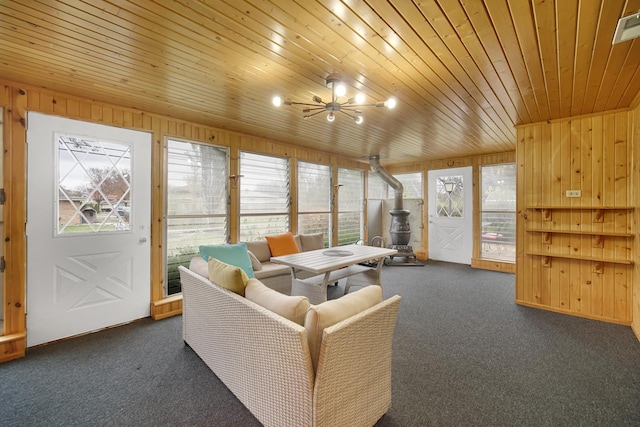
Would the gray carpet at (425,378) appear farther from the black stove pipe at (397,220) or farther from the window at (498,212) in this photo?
the black stove pipe at (397,220)

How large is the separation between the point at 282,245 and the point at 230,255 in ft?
3.44

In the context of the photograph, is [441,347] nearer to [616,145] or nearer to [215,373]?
[215,373]

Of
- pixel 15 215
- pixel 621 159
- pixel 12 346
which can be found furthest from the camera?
pixel 621 159

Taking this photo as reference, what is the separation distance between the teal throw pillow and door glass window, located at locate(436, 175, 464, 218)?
477 centimetres

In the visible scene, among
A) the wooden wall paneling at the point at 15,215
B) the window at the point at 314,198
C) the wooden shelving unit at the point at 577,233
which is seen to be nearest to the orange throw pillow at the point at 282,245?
the window at the point at 314,198

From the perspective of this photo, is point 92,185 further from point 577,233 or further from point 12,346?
point 577,233

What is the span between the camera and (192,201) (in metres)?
3.66

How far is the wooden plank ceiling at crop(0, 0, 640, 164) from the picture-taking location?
1.56 m

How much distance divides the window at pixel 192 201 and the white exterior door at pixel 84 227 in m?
0.28

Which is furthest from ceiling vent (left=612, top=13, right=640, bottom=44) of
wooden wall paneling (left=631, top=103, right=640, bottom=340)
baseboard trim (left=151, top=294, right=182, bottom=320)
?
baseboard trim (left=151, top=294, right=182, bottom=320)

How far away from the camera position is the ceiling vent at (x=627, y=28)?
158cm

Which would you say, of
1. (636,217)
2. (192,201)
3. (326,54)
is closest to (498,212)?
(636,217)

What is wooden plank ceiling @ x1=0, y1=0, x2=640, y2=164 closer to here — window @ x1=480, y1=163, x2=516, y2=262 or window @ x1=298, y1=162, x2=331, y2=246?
window @ x1=298, y1=162, x2=331, y2=246

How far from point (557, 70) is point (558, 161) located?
63.1 inches
